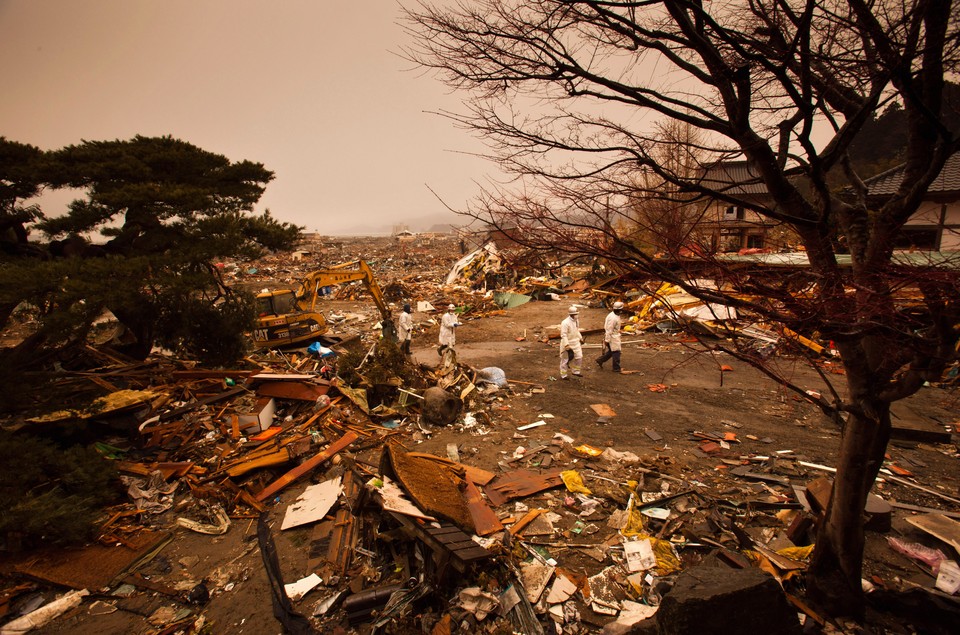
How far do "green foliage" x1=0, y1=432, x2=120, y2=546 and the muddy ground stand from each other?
763 mm

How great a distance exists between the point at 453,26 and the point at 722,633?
13.0 ft

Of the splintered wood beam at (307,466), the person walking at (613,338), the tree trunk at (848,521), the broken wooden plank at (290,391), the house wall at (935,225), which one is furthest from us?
the person walking at (613,338)

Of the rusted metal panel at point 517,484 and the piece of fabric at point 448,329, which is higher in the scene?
the piece of fabric at point 448,329

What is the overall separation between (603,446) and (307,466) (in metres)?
4.31

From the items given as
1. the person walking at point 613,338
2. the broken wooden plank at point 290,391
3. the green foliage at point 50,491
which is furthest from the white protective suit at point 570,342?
the green foliage at point 50,491

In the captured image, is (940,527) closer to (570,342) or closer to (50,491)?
(570,342)

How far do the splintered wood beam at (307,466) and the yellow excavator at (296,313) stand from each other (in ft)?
16.4

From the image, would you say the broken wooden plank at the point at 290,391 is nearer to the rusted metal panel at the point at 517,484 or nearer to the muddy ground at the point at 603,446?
the muddy ground at the point at 603,446

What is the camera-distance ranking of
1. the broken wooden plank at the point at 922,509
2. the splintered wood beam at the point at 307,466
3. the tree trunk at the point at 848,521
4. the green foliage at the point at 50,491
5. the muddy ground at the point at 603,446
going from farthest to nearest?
the splintered wood beam at the point at 307,466, the broken wooden plank at the point at 922,509, the green foliage at the point at 50,491, the muddy ground at the point at 603,446, the tree trunk at the point at 848,521

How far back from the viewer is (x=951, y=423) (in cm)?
640

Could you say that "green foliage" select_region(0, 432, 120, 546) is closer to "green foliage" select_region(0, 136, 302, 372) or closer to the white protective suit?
"green foliage" select_region(0, 136, 302, 372)

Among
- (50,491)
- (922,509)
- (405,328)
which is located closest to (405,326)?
(405,328)

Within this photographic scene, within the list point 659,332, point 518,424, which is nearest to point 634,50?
point 518,424

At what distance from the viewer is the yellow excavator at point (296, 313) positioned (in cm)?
998
